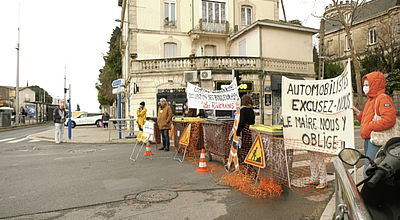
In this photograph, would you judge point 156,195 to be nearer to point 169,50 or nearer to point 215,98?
point 215,98

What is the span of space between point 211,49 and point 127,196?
22.9 meters

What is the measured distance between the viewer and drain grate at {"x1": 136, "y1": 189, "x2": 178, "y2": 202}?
191 inches

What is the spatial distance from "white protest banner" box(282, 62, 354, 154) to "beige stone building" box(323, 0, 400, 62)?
26323mm

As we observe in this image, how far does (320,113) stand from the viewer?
4.76 m

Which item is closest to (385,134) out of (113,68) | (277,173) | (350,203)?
(277,173)

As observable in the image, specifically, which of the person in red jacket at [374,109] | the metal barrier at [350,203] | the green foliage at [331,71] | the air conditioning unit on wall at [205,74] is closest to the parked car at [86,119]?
the air conditioning unit on wall at [205,74]

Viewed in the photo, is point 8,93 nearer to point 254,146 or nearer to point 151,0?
point 151,0

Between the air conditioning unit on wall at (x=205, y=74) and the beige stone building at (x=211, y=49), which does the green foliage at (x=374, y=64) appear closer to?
the beige stone building at (x=211, y=49)

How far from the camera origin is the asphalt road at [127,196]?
423 cm

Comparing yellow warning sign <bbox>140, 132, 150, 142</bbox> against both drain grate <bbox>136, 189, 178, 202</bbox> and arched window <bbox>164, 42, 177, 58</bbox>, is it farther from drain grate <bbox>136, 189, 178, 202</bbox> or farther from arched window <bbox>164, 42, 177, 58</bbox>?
arched window <bbox>164, 42, 177, 58</bbox>

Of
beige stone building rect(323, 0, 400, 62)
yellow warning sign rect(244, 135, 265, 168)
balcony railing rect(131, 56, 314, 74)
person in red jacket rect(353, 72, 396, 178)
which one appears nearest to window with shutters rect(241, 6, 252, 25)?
balcony railing rect(131, 56, 314, 74)

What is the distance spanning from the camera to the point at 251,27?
73.7ft

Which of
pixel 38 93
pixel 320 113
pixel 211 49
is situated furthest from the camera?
pixel 38 93

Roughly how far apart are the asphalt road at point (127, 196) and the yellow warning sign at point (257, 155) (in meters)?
0.69
